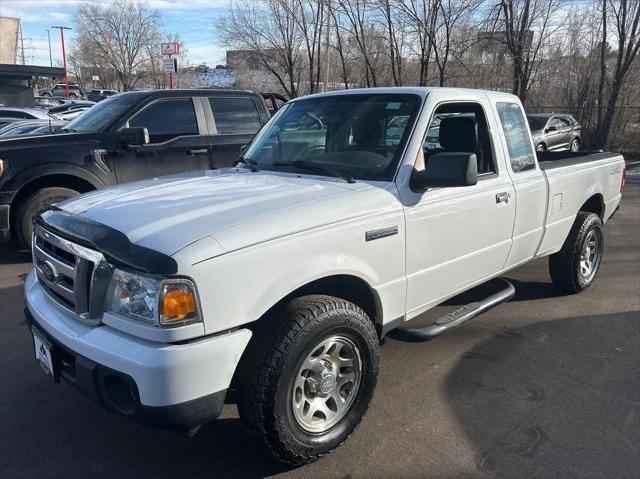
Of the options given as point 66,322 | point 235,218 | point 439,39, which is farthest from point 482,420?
point 439,39

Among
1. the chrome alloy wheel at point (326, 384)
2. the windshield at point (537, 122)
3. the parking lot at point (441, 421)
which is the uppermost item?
the windshield at point (537, 122)

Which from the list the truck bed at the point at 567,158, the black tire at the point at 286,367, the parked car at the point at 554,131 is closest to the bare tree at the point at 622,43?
the parked car at the point at 554,131

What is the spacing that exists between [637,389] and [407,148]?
2182 mm

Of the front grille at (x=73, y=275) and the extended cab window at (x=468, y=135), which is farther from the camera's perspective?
the extended cab window at (x=468, y=135)

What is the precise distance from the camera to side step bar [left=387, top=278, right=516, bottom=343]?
339 centimetres

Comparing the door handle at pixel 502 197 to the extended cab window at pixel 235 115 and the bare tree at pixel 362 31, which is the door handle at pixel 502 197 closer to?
the extended cab window at pixel 235 115

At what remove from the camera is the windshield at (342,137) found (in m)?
3.46

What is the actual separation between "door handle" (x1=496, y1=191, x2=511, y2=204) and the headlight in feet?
8.08

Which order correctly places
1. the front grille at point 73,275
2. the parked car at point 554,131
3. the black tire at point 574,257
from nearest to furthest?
the front grille at point 73,275 → the black tire at point 574,257 → the parked car at point 554,131

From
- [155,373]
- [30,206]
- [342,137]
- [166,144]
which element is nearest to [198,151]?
[166,144]

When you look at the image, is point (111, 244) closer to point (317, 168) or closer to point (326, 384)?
point (326, 384)

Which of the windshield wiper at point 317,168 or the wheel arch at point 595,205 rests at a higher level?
the windshield wiper at point 317,168

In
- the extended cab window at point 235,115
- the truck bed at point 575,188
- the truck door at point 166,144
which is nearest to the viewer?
the truck bed at point 575,188

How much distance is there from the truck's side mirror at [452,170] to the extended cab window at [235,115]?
16.6 feet
